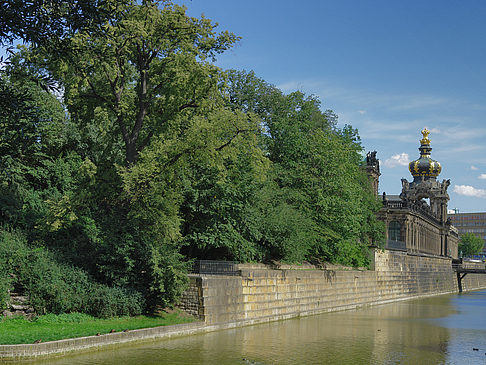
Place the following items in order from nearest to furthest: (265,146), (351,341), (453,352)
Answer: (453,352), (351,341), (265,146)

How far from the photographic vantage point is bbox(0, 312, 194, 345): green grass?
66.7ft

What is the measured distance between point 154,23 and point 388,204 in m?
63.1

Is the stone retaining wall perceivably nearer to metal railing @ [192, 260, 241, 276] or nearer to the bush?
metal railing @ [192, 260, 241, 276]

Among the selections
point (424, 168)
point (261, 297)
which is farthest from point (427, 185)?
point (261, 297)

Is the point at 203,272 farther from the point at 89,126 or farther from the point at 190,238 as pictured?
the point at 89,126

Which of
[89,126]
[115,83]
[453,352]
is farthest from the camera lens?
[89,126]

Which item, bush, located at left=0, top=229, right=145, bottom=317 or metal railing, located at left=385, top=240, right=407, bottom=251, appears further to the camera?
metal railing, located at left=385, top=240, right=407, bottom=251

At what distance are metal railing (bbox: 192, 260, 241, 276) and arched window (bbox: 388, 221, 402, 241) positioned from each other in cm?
5574

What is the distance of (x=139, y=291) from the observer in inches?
1064

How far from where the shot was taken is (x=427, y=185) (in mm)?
127375

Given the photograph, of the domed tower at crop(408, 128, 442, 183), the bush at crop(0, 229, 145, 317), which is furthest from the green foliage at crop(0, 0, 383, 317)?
the domed tower at crop(408, 128, 442, 183)

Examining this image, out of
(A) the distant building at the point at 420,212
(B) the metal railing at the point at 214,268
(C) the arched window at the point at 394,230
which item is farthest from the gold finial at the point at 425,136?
(B) the metal railing at the point at 214,268

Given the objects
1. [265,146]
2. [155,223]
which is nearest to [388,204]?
[265,146]

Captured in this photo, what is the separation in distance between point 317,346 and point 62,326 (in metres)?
10.9
